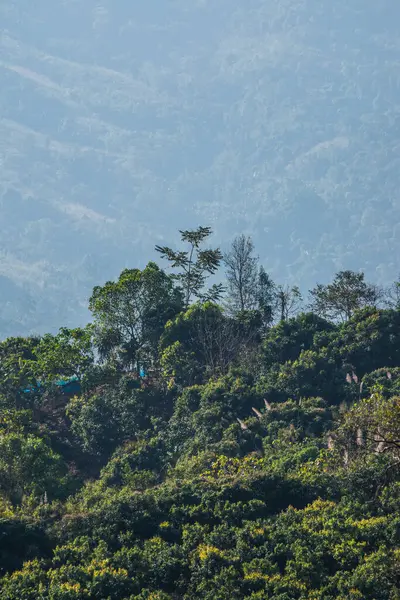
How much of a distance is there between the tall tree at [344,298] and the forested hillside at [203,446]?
0.19 metres

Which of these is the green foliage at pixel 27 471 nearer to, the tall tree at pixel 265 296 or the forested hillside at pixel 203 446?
the forested hillside at pixel 203 446

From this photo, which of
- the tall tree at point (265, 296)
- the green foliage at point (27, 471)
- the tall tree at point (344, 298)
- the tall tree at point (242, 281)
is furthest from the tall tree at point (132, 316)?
the green foliage at point (27, 471)

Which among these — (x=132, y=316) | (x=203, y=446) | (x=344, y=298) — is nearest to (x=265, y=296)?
(x=344, y=298)

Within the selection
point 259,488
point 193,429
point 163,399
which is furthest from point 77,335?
point 259,488

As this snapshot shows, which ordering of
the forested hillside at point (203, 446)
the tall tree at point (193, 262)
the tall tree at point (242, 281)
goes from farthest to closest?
the tall tree at point (242, 281) → the tall tree at point (193, 262) → the forested hillside at point (203, 446)

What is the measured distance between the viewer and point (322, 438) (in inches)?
1773

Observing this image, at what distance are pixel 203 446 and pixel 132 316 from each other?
14.2 m

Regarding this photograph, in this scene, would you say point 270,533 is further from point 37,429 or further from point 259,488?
point 37,429

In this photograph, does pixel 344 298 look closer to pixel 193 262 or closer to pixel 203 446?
pixel 193 262

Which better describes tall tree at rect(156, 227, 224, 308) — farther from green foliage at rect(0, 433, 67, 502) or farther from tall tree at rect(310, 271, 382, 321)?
green foliage at rect(0, 433, 67, 502)

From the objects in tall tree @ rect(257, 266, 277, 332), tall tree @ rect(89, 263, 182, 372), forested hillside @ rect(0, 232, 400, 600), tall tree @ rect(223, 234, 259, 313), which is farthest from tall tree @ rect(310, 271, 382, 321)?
tall tree @ rect(89, 263, 182, 372)

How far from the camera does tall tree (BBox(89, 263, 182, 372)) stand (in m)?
59.3

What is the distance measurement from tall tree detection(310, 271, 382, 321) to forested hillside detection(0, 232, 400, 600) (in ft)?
0.62

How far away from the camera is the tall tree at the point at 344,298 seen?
6531cm
